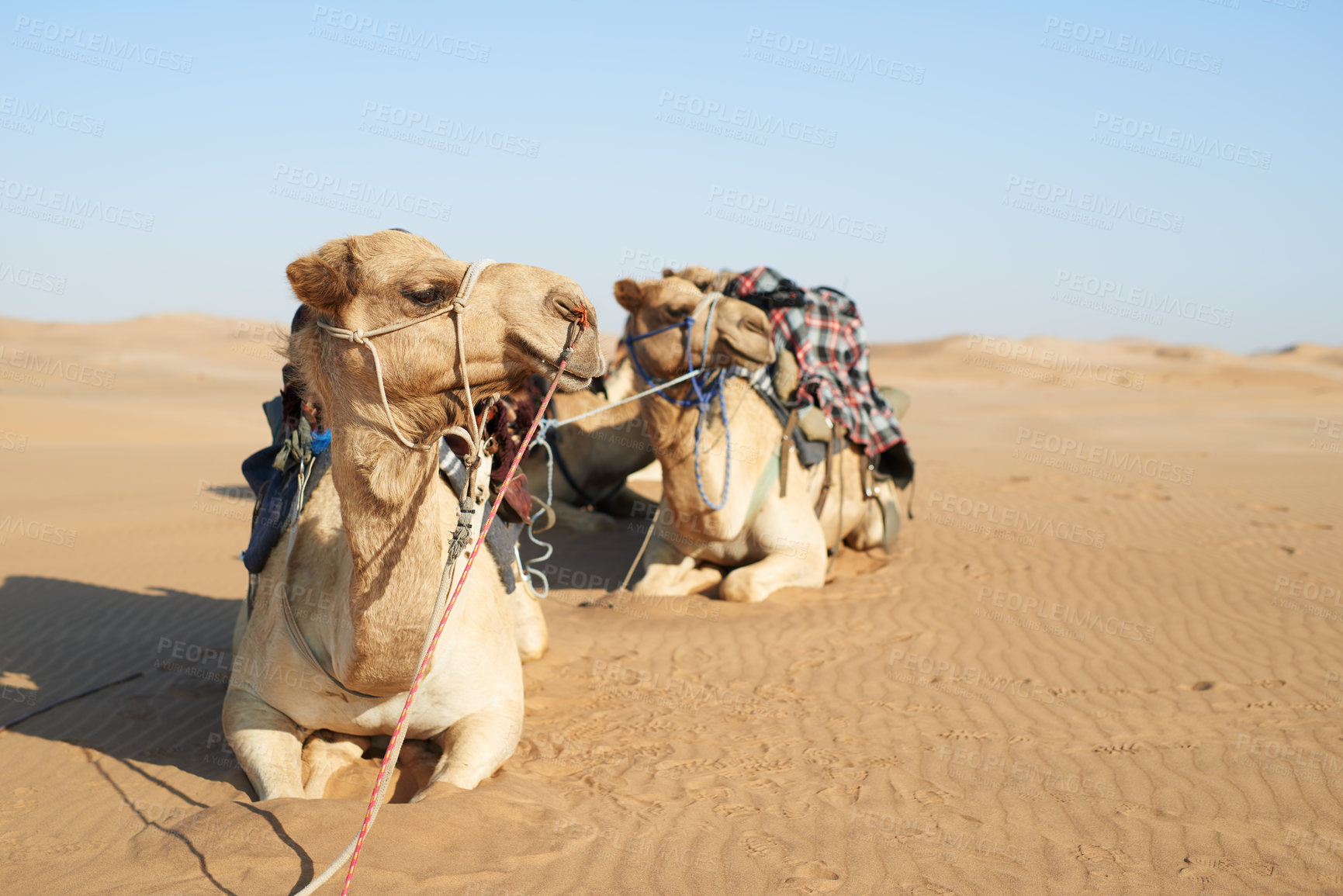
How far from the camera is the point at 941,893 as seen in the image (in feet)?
10.1

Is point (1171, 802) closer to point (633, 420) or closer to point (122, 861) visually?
point (122, 861)

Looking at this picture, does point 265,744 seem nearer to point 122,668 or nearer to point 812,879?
point 812,879

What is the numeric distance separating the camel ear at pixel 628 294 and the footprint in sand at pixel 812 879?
382 cm

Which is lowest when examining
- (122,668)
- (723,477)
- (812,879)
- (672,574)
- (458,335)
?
(122,668)

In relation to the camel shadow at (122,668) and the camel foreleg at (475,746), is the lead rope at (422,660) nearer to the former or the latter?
the camel foreleg at (475,746)

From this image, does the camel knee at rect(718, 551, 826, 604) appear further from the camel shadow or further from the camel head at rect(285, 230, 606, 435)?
the camel head at rect(285, 230, 606, 435)

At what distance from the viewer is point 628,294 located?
6.18 metres

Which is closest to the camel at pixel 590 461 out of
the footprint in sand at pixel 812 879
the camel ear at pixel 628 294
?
the camel ear at pixel 628 294

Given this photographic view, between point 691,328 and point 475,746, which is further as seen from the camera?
point 691,328

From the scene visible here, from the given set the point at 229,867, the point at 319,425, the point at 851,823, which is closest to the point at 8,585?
the point at 319,425

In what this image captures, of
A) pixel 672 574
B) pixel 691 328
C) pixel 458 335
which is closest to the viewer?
pixel 458 335

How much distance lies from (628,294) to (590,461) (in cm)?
340

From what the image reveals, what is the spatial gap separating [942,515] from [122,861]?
8861 millimetres

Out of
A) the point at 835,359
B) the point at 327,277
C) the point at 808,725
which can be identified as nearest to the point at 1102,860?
the point at 808,725
